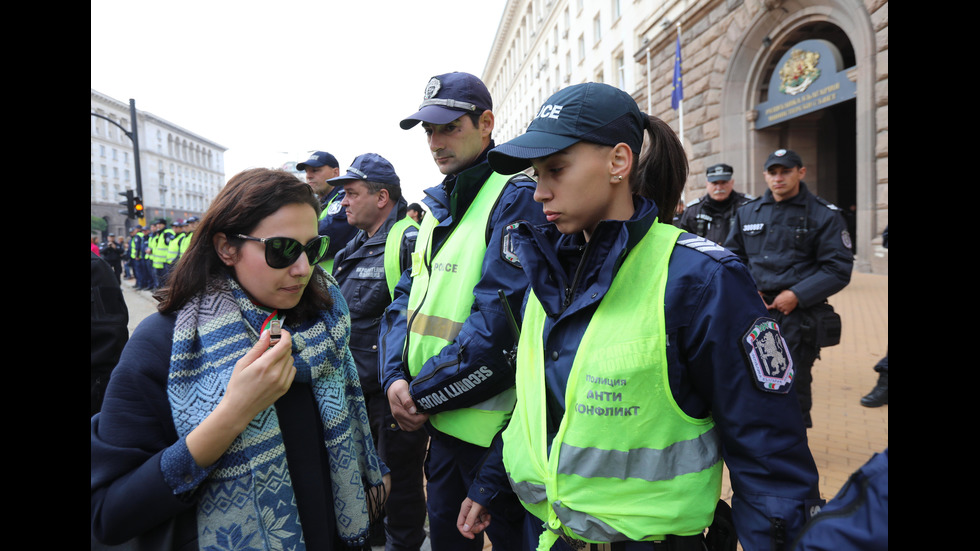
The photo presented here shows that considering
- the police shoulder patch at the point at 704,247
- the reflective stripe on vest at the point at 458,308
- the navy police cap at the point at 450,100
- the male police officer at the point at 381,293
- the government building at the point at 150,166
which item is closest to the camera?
the police shoulder patch at the point at 704,247

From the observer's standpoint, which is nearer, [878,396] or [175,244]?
[878,396]

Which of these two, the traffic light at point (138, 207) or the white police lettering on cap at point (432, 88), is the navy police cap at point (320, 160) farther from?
the traffic light at point (138, 207)

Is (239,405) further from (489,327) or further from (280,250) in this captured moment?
(489,327)

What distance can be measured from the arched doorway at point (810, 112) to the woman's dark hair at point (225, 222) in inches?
460

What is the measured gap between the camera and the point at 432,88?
2.72 meters

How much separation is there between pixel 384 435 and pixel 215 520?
1.82m

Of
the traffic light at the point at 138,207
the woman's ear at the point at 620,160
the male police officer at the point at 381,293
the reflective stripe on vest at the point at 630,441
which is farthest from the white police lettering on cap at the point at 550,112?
the traffic light at the point at 138,207

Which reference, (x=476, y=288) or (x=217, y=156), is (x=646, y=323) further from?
(x=217, y=156)

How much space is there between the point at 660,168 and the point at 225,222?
135 centimetres

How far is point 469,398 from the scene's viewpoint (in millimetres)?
2152

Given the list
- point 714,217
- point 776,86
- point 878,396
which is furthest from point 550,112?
point 776,86

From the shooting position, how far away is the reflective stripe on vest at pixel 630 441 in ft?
4.70

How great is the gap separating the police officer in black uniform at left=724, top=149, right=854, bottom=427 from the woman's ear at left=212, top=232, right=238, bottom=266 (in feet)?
12.1

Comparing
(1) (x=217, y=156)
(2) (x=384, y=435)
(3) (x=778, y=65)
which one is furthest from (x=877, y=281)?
(1) (x=217, y=156)
